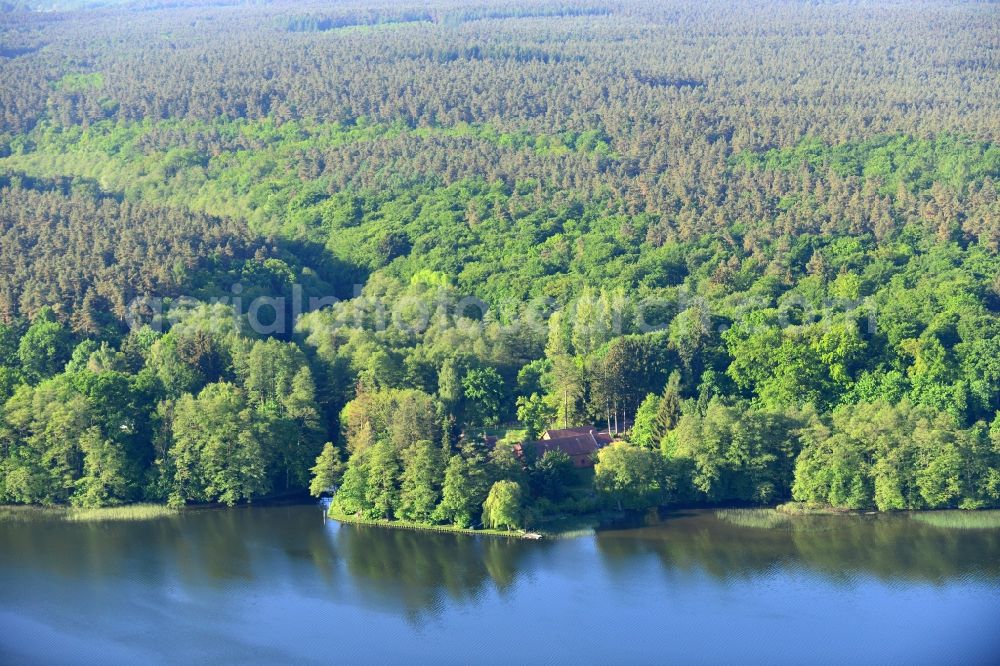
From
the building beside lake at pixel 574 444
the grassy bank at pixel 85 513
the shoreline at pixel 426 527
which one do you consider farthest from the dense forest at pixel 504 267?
the building beside lake at pixel 574 444

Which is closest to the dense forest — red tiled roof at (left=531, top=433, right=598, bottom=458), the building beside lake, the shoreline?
the shoreline

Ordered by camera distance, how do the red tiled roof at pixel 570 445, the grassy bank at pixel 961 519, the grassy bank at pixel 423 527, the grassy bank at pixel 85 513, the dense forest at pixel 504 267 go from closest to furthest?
the grassy bank at pixel 423 527
the grassy bank at pixel 961 519
the grassy bank at pixel 85 513
the dense forest at pixel 504 267
the red tiled roof at pixel 570 445

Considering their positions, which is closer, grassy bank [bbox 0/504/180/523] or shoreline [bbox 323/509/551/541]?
shoreline [bbox 323/509/551/541]

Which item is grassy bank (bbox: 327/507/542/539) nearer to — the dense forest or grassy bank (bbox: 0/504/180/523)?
the dense forest

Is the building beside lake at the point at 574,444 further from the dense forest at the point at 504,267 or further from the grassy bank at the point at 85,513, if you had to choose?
the grassy bank at the point at 85,513

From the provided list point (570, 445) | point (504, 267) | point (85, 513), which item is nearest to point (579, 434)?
point (570, 445)

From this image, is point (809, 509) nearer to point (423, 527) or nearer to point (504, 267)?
point (423, 527)

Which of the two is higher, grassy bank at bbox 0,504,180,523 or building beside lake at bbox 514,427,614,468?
building beside lake at bbox 514,427,614,468
